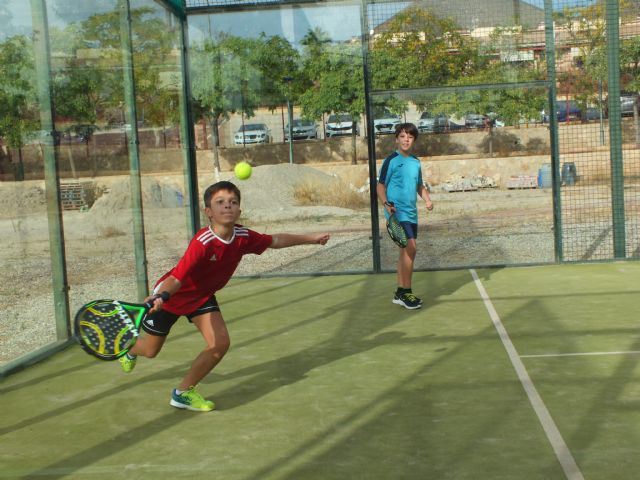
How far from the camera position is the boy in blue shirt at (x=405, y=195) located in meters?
7.51

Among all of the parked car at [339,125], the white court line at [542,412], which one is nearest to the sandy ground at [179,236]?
the parked car at [339,125]

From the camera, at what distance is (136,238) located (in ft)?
26.7

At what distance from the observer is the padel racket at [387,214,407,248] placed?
24.6 feet

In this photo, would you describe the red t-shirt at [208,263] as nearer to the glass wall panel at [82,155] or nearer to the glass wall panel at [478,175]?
the glass wall panel at [82,155]

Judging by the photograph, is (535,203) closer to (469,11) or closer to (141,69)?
(469,11)

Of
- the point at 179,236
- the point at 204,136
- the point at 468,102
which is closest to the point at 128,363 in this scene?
the point at 179,236

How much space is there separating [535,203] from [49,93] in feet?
36.4

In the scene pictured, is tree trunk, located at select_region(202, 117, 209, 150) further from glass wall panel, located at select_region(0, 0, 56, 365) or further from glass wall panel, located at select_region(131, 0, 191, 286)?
glass wall panel, located at select_region(0, 0, 56, 365)

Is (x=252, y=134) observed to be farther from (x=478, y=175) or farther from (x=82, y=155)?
(x=478, y=175)

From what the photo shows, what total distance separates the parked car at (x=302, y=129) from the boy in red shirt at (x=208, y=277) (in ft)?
16.8

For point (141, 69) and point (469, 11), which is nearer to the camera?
point (141, 69)

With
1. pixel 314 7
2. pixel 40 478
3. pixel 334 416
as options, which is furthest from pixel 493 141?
pixel 40 478

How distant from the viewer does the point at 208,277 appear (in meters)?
4.91

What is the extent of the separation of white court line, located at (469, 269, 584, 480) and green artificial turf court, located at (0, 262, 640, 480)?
0.01m
